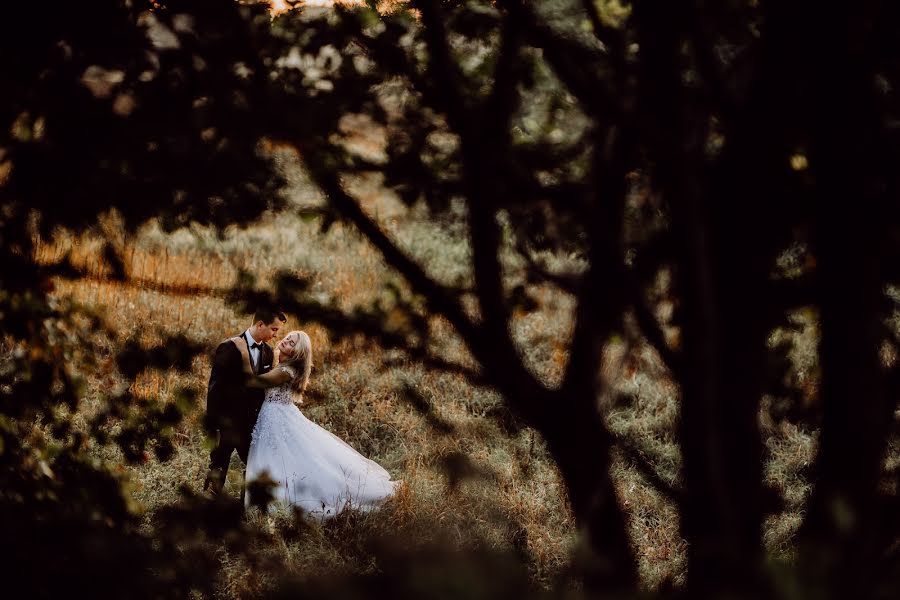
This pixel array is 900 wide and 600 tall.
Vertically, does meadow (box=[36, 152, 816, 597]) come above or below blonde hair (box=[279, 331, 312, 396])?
below

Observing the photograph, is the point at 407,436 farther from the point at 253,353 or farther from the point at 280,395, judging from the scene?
the point at 253,353

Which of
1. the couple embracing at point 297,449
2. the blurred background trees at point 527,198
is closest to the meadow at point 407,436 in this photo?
the couple embracing at point 297,449

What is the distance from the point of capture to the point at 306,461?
611 cm

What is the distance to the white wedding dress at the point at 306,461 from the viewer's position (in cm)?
596

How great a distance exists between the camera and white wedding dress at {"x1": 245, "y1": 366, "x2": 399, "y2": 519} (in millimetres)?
5965

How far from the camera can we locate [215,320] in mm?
7938

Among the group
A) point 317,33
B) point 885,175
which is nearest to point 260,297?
point 317,33

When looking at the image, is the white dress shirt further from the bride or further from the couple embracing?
the bride

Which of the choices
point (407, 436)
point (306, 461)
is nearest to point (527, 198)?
point (306, 461)

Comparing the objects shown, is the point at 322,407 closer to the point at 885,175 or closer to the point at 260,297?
the point at 260,297

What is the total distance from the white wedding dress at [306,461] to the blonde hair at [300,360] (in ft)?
0.81

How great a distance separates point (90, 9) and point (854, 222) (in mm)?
1780

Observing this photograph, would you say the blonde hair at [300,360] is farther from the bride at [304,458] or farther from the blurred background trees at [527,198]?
the blurred background trees at [527,198]

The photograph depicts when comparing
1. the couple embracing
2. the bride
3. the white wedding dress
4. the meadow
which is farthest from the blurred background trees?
the white wedding dress
